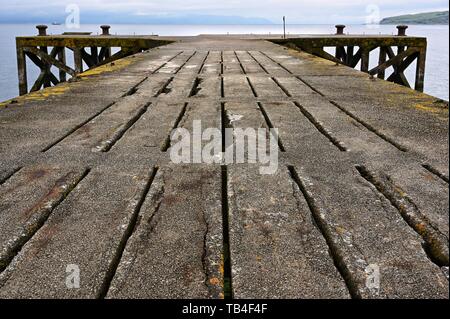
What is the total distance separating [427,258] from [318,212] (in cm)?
57

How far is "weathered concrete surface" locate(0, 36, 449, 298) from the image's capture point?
1732 millimetres

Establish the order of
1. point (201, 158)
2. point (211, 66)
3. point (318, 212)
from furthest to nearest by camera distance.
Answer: point (211, 66) < point (201, 158) < point (318, 212)

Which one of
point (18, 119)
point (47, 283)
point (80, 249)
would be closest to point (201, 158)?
point (80, 249)

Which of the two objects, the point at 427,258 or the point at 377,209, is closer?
the point at 427,258

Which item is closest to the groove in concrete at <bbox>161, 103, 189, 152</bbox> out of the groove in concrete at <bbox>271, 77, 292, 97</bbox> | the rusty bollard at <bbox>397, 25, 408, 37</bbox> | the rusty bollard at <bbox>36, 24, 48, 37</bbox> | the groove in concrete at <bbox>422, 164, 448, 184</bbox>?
the groove in concrete at <bbox>271, 77, 292, 97</bbox>

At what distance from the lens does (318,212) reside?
7.43ft

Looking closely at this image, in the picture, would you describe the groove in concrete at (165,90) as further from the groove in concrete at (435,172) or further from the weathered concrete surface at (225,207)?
the groove in concrete at (435,172)

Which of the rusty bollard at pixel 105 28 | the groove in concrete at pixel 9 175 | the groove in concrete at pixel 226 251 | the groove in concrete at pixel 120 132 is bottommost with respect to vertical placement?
the groove in concrete at pixel 226 251

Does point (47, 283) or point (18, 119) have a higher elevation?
point (18, 119)

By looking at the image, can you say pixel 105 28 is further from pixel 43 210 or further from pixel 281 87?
pixel 43 210

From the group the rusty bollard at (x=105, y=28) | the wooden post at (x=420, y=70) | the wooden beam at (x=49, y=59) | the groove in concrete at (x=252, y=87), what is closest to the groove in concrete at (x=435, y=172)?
the groove in concrete at (x=252, y=87)

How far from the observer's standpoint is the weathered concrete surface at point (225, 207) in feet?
5.68

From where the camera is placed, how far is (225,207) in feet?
7.95
